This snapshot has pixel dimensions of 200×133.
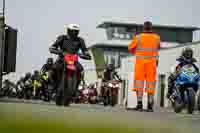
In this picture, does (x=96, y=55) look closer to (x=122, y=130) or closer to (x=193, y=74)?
(x=193, y=74)

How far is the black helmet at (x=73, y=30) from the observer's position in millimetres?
10438

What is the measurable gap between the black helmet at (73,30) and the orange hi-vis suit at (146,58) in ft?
3.34

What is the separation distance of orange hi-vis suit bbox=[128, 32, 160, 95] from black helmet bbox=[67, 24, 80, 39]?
40.1 inches

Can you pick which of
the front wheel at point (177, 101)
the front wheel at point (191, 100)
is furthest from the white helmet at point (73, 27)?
the front wheel at point (177, 101)

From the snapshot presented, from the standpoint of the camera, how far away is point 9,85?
45.0 metres

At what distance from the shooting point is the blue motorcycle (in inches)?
477

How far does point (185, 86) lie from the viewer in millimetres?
12258

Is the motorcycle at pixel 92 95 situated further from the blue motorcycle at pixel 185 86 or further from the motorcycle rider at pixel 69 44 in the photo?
the motorcycle rider at pixel 69 44

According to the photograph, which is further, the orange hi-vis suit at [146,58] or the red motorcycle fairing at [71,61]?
the orange hi-vis suit at [146,58]

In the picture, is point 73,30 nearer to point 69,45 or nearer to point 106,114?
point 69,45

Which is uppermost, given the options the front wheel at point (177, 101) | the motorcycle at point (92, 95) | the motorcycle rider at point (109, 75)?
the motorcycle rider at point (109, 75)

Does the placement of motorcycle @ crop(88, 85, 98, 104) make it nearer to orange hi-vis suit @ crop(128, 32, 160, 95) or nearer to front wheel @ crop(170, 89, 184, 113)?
front wheel @ crop(170, 89, 184, 113)

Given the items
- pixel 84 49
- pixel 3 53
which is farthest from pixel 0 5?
pixel 3 53

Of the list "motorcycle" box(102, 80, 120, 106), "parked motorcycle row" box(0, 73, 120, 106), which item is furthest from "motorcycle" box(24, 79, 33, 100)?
"motorcycle" box(102, 80, 120, 106)
